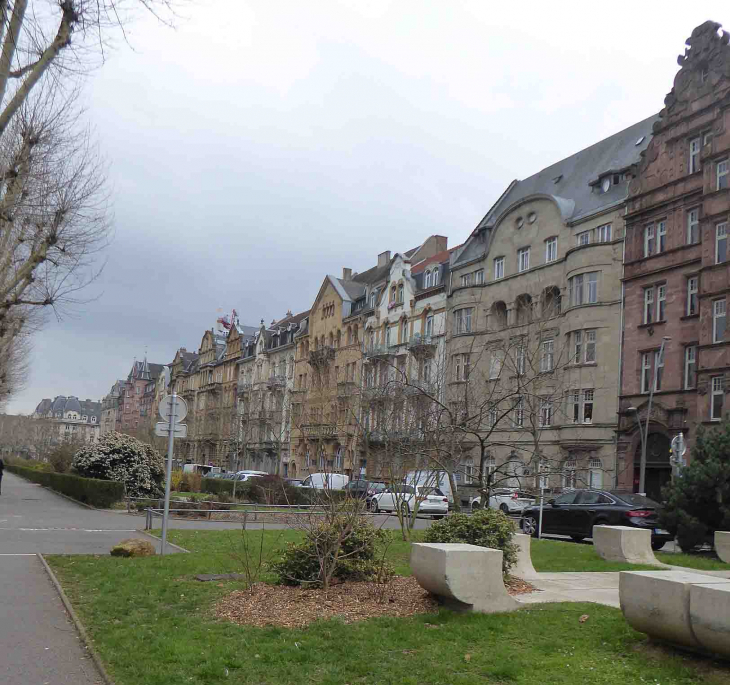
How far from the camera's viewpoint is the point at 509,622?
821 cm

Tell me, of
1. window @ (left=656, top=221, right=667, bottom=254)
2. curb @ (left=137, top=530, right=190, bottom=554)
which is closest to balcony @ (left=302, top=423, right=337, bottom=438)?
curb @ (left=137, top=530, right=190, bottom=554)

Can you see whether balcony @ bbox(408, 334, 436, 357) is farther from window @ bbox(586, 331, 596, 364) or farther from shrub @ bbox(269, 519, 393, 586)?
shrub @ bbox(269, 519, 393, 586)

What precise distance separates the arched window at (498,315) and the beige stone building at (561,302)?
58 millimetres

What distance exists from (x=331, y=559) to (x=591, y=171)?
40.6 meters

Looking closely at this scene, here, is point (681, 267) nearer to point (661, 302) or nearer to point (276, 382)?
point (661, 302)

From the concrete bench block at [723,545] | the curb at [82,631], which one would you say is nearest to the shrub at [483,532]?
the curb at [82,631]

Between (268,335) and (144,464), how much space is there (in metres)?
52.0

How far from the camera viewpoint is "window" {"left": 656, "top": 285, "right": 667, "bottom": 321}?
3856cm

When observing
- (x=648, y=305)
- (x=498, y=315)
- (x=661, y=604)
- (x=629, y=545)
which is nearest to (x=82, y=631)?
(x=661, y=604)

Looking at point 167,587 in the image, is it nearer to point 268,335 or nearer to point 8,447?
point 268,335

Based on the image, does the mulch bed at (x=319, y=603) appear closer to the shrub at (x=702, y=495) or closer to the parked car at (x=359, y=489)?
the parked car at (x=359, y=489)

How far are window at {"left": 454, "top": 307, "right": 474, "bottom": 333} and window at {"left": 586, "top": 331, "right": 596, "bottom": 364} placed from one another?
30.1ft

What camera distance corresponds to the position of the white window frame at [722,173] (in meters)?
35.8

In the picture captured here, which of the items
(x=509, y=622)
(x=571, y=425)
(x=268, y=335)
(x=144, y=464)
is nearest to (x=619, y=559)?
(x=509, y=622)
